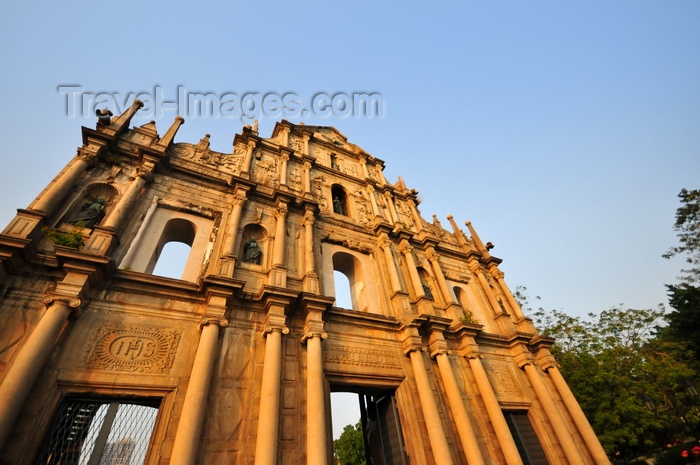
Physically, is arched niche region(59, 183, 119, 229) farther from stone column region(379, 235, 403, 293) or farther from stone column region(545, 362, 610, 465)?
stone column region(545, 362, 610, 465)

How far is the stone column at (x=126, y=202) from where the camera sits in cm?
760

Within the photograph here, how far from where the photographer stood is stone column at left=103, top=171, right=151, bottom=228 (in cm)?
760

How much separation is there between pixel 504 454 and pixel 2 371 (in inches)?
419

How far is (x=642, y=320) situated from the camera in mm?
19078

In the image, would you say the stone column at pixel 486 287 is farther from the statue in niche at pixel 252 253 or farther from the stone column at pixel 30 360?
the stone column at pixel 30 360

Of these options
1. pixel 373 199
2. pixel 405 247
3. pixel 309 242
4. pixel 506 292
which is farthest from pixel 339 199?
pixel 506 292

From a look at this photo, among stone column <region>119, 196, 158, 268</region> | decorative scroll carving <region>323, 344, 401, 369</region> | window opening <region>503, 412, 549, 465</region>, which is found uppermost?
stone column <region>119, 196, 158, 268</region>

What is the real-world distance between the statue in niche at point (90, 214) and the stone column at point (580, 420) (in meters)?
14.8

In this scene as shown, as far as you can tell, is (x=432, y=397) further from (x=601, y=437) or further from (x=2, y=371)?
(x=601, y=437)

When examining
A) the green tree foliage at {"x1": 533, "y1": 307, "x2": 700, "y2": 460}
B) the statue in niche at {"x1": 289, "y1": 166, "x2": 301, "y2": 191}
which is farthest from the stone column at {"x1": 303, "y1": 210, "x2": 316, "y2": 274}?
the green tree foliage at {"x1": 533, "y1": 307, "x2": 700, "y2": 460}

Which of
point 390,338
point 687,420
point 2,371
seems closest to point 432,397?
point 390,338

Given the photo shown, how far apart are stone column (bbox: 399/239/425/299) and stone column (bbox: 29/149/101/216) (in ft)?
33.5

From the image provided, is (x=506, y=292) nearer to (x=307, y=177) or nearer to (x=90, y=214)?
(x=307, y=177)

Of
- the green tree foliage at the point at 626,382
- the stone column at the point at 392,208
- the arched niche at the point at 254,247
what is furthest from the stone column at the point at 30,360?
the green tree foliage at the point at 626,382
